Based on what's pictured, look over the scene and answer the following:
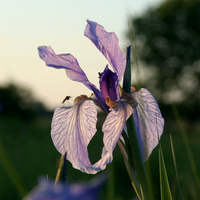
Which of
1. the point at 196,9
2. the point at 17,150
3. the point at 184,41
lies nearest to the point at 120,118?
the point at 17,150

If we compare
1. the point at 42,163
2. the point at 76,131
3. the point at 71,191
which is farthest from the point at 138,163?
the point at 42,163

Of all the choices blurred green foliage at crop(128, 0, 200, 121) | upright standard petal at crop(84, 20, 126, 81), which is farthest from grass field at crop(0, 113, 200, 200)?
blurred green foliage at crop(128, 0, 200, 121)

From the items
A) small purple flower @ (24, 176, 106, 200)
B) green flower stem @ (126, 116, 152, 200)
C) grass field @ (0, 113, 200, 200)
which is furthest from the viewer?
grass field @ (0, 113, 200, 200)

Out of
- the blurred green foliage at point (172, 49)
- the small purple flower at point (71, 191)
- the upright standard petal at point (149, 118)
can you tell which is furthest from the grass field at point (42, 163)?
the blurred green foliage at point (172, 49)

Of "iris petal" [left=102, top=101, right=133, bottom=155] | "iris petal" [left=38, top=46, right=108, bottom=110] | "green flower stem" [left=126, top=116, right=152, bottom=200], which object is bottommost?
"green flower stem" [left=126, top=116, right=152, bottom=200]

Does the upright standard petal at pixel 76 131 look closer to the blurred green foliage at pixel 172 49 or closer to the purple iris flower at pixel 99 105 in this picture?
the purple iris flower at pixel 99 105

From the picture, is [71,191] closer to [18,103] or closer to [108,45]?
[108,45]

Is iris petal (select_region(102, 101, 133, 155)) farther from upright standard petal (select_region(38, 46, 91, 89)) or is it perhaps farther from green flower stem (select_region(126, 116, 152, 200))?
upright standard petal (select_region(38, 46, 91, 89))
